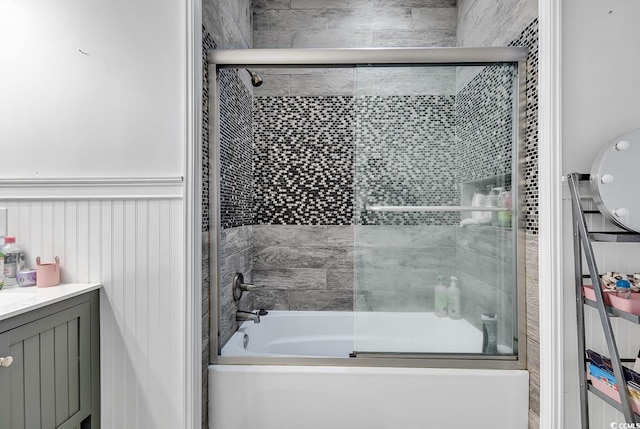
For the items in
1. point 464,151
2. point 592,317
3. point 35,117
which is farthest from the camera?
point 464,151

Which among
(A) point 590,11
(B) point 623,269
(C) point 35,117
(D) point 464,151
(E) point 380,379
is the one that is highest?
(A) point 590,11

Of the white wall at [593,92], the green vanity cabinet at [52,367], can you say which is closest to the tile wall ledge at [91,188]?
the green vanity cabinet at [52,367]

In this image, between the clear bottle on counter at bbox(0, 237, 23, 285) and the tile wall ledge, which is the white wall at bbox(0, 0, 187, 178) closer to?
the tile wall ledge

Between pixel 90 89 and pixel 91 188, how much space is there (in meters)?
0.39

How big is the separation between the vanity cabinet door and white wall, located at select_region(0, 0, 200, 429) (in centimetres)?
11

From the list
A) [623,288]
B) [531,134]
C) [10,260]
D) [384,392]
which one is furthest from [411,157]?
[10,260]

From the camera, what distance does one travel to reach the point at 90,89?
54.6 inches

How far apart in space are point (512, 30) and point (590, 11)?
0.99 ft

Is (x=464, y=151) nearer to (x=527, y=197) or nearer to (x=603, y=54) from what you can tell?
(x=527, y=197)

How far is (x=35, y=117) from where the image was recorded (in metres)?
1.39

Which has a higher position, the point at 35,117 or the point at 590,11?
the point at 590,11

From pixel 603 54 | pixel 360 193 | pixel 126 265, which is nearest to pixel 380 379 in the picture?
pixel 360 193

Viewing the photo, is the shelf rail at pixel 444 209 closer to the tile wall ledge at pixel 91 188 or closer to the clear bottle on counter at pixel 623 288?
the clear bottle on counter at pixel 623 288

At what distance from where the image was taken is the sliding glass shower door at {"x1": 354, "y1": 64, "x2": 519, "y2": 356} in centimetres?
148
